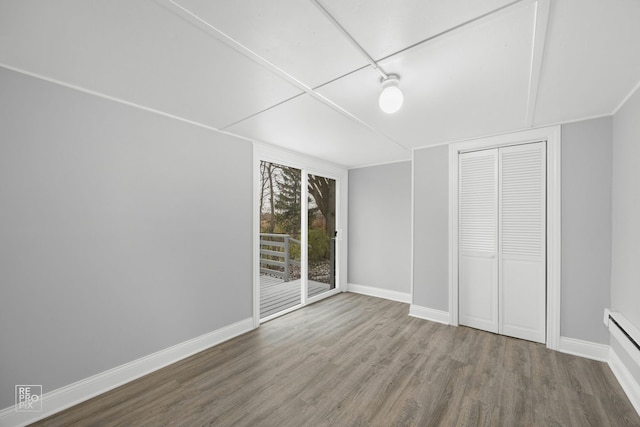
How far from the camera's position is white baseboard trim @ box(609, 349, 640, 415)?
1783 millimetres

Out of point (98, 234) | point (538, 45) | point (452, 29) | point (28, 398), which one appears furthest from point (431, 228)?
point (28, 398)

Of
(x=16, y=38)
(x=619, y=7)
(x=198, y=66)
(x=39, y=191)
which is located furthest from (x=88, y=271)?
(x=619, y=7)

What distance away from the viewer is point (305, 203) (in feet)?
12.7

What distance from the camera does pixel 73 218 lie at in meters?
1.85

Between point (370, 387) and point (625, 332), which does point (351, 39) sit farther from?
point (625, 332)

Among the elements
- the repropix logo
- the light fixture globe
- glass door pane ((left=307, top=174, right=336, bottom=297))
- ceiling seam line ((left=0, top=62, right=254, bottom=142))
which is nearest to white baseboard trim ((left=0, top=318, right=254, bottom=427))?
the repropix logo

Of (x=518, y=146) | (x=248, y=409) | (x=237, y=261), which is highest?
(x=518, y=146)

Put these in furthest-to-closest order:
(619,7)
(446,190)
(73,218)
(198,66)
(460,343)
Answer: (446,190)
(460,343)
(73,218)
(198,66)
(619,7)

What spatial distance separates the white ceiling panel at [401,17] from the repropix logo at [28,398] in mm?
2872

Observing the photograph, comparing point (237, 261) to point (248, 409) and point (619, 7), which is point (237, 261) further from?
point (619, 7)

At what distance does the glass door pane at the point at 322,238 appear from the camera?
4.38 meters

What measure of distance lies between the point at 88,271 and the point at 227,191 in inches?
53.2

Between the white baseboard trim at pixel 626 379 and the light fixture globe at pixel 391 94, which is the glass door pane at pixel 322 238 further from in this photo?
the white baseboard trim at pixel 626 379

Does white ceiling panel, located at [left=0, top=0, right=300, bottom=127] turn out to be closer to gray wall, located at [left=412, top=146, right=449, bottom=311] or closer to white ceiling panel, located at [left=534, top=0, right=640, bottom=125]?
white ceiling panel, located at [left=534, top=0, right=640, bottom=125]
